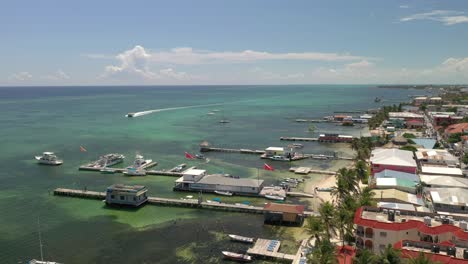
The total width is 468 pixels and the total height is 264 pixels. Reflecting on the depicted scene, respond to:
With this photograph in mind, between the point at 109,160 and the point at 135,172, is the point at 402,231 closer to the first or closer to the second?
the point at 135,172

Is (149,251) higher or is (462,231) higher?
(462,231)

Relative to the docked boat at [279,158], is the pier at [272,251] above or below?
below

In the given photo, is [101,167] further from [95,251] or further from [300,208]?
[300,208]

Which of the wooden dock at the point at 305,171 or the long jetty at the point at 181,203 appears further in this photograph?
the wooden dock at the point at 305,171

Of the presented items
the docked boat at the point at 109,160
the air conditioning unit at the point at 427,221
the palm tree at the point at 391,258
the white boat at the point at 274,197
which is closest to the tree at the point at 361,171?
the white boat at the point at 274,197

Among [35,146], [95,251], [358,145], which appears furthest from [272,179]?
[35,146]

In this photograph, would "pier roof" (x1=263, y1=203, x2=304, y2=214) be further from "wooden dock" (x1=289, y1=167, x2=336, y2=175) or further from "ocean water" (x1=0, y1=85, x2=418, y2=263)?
"wooden dock" (x1=289, y1=167, x2=336, y2=175)

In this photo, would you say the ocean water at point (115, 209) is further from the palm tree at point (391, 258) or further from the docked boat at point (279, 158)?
the palm tree at point (391, 258)

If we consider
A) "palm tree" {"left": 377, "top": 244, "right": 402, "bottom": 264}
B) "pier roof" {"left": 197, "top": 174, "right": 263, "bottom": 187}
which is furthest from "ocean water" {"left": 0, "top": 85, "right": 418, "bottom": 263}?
"palm tree" {"left": 377, "top": 244, "right": 402, "bottom": 264}

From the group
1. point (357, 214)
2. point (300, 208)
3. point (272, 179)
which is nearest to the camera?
point (357, 214)
